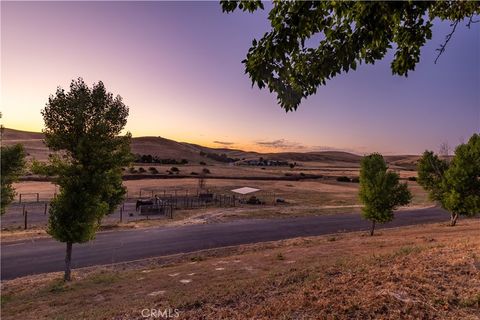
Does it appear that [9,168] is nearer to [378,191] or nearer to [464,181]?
[378,191]

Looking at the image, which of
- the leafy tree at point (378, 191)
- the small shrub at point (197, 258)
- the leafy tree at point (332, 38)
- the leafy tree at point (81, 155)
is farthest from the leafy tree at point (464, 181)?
the leafy tree at point (332, 38)

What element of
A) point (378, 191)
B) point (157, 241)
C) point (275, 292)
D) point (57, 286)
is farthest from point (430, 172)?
point (57, 286)

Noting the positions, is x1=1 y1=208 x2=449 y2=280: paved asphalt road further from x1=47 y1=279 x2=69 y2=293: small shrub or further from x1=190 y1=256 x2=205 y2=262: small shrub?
x1=47 y1=279 x2=69 y2=293: small shrub

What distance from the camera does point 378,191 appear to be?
116 feet

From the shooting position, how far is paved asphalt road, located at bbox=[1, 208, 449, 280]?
85.0ft

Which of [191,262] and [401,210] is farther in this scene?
[401,210]

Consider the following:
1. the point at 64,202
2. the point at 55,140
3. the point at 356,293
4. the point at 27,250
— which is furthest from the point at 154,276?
the point at 27,250

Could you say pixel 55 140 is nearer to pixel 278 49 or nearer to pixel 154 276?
pixel 154 276

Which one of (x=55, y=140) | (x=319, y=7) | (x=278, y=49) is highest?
(x=319, y=7)

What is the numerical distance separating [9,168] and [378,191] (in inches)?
1300

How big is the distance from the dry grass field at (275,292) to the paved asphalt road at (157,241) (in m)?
3.98

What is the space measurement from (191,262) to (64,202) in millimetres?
9428

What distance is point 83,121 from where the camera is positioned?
2148 centimetres

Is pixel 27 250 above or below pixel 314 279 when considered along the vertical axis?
below
